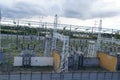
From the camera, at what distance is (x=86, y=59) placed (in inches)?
913

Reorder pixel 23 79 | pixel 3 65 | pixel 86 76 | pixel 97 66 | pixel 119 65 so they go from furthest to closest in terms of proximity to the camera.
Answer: pixel 97 66 < pixel 119 65 < pixel 3 65 < pixel 86 76 < pixel 23 79

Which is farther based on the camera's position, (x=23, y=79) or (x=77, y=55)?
(x=77, y=55)

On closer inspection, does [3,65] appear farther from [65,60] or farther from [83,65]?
[83,65]

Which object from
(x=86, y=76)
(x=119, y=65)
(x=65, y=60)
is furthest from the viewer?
(x=119, y=65)

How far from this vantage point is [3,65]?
2008 cm

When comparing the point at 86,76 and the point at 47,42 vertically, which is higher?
the point at 47,42

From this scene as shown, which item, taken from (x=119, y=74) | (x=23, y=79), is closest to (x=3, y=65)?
(x=23, y=79)

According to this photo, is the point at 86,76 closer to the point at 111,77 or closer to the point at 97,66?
the point at 111,77

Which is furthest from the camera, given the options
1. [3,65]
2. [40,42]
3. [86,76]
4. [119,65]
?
[40,42]

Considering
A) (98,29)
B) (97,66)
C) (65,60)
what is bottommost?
(97,66)

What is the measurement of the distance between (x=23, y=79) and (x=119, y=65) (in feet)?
41.0

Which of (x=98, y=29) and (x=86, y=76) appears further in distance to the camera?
(x=98, y=29)

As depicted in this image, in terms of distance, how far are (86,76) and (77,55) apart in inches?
318

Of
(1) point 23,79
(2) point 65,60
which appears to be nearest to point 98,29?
(2) point 65,60
